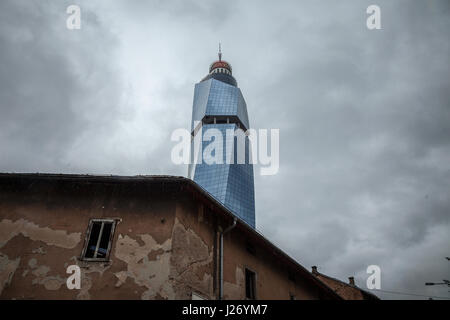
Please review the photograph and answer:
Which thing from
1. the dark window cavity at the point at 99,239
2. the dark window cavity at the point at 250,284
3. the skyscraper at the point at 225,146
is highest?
the skyscraper at the point at 225,146

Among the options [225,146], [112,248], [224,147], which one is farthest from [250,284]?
[225,146]

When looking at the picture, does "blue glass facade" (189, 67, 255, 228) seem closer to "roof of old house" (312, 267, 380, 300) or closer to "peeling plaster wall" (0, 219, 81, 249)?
"roof of old house" (312, 267, 380, 300)

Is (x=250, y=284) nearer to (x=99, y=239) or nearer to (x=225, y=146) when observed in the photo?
(x=99, y=239)

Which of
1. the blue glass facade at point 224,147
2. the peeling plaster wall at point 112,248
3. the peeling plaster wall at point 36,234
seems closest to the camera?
the peeling plaster wall at point 112,248

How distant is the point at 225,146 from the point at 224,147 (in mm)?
499

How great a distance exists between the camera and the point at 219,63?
128625 mm

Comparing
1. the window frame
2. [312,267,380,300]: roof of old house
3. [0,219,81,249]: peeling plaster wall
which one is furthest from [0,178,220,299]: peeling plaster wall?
[312,267,380,300]: roof of old house

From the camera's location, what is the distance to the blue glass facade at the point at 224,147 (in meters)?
91.1

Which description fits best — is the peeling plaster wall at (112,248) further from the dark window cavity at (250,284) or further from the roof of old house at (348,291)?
the roof of old house at (348,291)

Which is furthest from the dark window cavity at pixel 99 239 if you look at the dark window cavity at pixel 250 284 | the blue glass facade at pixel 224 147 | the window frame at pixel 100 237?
the blue glass facade at pixel 224 147

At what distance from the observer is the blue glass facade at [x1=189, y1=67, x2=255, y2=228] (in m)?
91.1

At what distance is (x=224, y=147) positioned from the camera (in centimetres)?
9738

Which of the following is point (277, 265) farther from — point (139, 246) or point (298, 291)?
point (139, 246)

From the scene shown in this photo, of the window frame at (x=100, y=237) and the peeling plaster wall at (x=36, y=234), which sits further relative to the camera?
the peeling plaster wall at (x=36, y=234)
